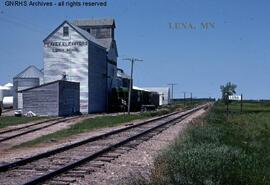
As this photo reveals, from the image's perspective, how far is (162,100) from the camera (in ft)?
500

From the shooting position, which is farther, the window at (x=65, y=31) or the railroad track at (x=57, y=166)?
the window at (x=65, y=31)

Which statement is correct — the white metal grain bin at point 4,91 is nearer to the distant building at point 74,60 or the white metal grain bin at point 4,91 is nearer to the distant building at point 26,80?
the distant building at point 26,80

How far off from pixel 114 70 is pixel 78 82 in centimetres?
1953

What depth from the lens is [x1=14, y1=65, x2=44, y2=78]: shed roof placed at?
76312mm

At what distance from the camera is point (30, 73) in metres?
77.1

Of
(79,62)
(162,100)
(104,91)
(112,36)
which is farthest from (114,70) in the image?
(162,100)

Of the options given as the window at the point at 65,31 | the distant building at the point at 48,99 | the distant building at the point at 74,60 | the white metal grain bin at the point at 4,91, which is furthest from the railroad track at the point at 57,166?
the white metal grain bin at the point at 4,91

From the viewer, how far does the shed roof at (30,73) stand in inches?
3004

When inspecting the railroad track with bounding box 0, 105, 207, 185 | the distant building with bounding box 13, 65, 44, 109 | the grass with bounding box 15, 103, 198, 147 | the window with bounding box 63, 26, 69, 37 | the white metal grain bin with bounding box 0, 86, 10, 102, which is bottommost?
the grass with bounding box 15, 103, 198, 147

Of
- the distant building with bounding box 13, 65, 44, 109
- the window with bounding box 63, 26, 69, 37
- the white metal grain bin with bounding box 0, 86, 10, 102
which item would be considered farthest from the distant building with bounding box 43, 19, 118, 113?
the white metal grain bin with bounding box 0, 86, 10, 102

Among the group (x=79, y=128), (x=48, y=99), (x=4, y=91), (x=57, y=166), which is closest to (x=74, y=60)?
(x=48, y=99)

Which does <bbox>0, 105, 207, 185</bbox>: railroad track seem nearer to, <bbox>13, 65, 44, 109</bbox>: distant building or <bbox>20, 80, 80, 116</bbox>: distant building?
<bbox>20, 80, 80, 116</bbox>: distant building

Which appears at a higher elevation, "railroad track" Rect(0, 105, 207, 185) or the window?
the window

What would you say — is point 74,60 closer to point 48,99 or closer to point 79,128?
point 48,99
